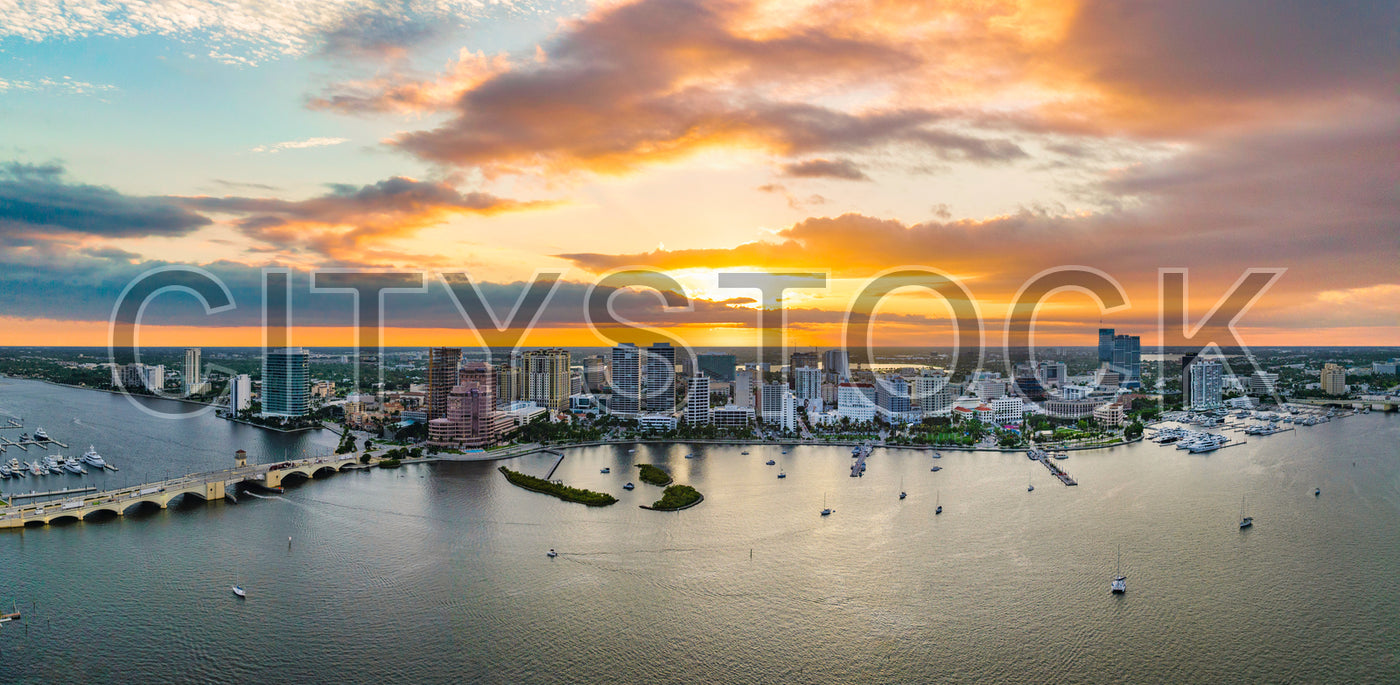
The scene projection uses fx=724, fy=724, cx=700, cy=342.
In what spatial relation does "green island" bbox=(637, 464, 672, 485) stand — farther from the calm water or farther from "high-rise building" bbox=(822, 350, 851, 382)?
"high-rise building" bbox=(822, 350, 851, 382)

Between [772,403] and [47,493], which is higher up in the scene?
[772,403]

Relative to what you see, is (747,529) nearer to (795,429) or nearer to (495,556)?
(495,556)

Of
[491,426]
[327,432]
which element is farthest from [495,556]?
[327,432]

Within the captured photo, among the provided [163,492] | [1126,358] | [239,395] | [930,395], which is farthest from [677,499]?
[1126,358]

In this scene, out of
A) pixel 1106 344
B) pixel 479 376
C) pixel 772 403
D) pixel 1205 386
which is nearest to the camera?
pixel 479 376

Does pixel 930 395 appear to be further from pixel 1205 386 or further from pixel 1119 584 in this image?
pixel 1119 584

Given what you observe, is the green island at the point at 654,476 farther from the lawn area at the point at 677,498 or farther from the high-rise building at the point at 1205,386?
the high-rise building at the point at 1205,386

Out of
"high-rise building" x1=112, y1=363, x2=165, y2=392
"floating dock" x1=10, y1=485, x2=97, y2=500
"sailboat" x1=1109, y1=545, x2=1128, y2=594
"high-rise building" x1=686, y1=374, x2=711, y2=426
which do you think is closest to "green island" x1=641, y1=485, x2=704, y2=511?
"sailboat" x1=1109, y1=545, x2=1128, y2=594
